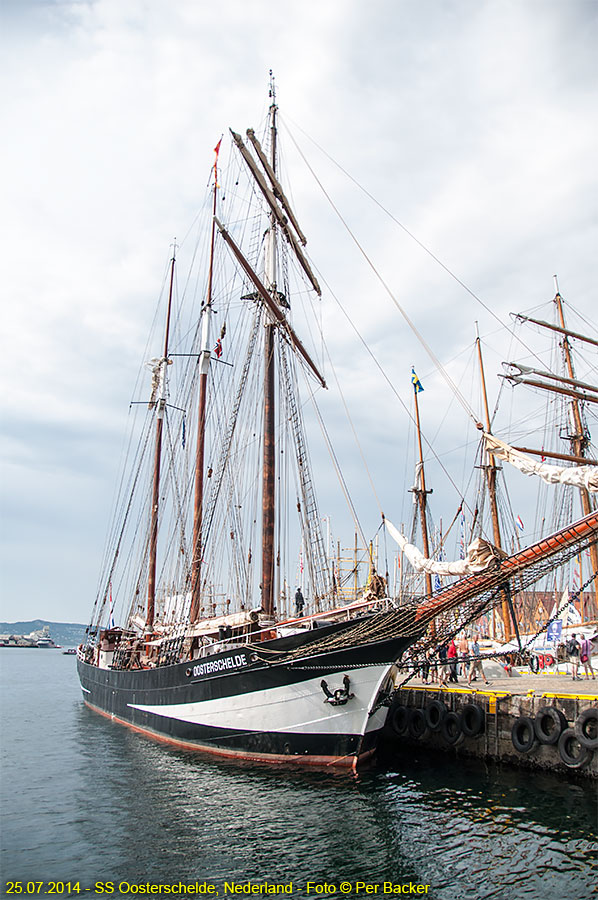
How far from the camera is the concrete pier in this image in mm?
16266

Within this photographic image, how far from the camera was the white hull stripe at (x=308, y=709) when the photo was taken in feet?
55.8

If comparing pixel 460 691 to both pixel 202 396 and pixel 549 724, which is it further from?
pixel 202 396

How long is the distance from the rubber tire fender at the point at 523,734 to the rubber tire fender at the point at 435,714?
10.9ft

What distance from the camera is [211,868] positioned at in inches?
406

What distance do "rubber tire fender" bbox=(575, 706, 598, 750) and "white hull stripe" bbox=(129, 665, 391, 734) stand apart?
563 centimetres

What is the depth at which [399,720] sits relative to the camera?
22.8 m

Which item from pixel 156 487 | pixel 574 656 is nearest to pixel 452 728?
pixel 574 656

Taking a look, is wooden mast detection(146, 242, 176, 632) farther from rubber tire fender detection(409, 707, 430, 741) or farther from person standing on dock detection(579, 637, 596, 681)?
person standing on dock detection(579, 637, 596, 681)

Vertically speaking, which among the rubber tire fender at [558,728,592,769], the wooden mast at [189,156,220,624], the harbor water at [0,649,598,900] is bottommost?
the harbor water at [0,649,598,900]

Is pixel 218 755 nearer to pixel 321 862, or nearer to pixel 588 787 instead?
pixel 321 862

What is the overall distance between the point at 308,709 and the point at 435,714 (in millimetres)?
6759

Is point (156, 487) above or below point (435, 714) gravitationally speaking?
above

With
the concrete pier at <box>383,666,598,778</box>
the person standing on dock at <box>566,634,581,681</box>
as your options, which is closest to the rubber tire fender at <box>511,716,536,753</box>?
the concrete pier at <box>383,666,598,778</box>

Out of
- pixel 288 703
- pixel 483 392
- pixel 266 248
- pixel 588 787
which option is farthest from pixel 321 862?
pixel 483 392
